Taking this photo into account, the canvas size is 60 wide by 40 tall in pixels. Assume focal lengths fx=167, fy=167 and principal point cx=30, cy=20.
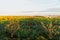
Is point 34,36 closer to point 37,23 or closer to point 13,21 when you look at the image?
point 37,23

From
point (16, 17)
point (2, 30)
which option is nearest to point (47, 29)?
point (16, 17)
